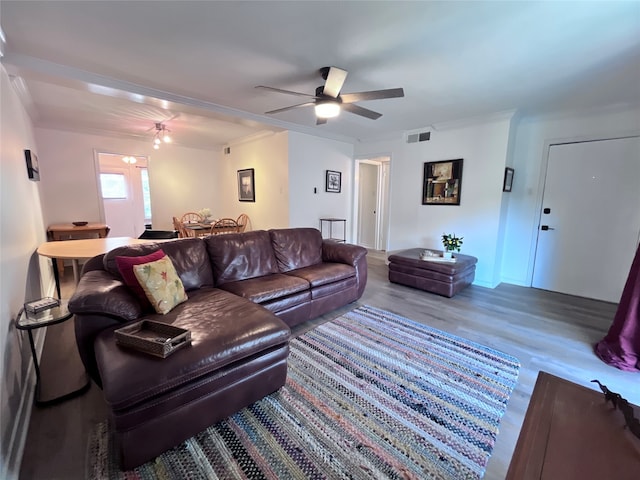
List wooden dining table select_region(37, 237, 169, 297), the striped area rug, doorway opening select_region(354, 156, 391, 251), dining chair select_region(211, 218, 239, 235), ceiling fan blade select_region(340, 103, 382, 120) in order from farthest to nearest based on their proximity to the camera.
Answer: doorway opening select_region(354, 156, 391, 251) → dining chair select_region(211, 218, 239, 235) → ceiling fan blade select_region(340, 103, 382, 120) → wooden dining table select_region(37, 237, 169, 297) → the striped area rug

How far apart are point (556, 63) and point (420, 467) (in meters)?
3.22

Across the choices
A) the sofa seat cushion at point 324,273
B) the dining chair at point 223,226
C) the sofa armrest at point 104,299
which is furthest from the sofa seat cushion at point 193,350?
the dining chair at point 223,226

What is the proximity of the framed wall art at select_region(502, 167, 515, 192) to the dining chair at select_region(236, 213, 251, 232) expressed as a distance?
4.57 m

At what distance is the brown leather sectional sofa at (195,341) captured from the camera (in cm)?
129

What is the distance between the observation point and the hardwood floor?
1.42 meters

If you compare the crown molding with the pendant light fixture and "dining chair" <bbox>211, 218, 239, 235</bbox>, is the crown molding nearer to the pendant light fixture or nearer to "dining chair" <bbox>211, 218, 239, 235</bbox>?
the pendant light fixture

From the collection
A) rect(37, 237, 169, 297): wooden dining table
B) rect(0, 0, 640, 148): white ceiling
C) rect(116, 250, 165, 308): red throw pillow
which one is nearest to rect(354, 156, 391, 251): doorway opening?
→ rect(0, 0, 640, 148): white ceiling

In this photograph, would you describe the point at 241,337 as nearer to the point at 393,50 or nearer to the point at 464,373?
the point at 464,373

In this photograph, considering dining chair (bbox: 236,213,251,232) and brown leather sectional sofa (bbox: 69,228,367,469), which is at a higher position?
dining chair (bbox: 236,213,251,232)

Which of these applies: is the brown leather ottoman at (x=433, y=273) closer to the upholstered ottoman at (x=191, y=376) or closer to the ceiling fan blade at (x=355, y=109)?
the ceiling fan blade at (x=355, y=109)

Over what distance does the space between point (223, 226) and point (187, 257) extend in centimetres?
291

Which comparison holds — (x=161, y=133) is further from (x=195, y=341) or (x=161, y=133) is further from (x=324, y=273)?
(x=195, y=341)

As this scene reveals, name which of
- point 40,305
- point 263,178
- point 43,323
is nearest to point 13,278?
point 40,305

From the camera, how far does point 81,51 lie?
2.31 metres
